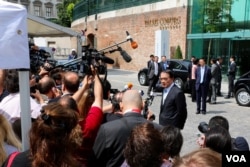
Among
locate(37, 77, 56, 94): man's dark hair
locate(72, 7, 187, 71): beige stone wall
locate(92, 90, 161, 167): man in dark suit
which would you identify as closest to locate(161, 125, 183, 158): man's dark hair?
locate(92, 90, 161, 167): man in dark suit

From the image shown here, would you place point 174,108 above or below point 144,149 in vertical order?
below

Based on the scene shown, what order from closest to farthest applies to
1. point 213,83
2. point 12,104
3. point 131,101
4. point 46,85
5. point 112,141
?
1. point 112,141
2. point 131,101
3. point 12,104
4. point 46,85
5. point 213,83

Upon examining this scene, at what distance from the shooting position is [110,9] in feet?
110

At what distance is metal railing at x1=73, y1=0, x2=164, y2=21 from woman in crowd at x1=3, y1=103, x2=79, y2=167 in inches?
1002

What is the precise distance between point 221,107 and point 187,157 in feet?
36.6

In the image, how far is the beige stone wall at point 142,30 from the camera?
24.4 m

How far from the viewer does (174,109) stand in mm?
5699

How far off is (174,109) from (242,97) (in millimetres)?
7944

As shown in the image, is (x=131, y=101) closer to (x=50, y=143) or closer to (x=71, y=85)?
(x=71, y=85)

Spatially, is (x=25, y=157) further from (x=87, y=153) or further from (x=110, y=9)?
(x=110, y=9)

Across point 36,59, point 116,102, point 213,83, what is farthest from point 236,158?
point 213,83

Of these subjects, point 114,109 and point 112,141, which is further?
point 114,109

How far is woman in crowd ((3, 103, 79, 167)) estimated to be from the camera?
2.33 meters

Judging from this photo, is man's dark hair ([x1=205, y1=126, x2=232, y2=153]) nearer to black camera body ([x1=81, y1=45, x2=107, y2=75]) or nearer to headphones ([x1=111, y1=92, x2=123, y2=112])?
headphones ([x1=111, y1=92, x2=123, y2=112])
